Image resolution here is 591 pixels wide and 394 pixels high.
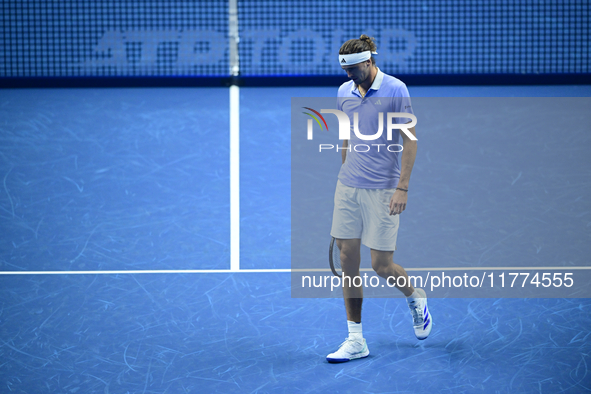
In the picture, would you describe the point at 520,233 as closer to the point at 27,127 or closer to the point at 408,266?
the point at 408,266

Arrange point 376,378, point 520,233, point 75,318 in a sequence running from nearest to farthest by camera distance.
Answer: point 376,378
point 75,318
point 520,233

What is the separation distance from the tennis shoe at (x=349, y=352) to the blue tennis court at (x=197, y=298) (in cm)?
4

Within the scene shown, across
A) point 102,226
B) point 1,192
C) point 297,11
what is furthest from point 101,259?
point 297,11

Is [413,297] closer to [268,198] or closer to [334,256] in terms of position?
[334,256]

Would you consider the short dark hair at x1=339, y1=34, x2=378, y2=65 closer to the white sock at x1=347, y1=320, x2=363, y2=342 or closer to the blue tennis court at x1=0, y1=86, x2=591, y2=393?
the white sock at x1=347, y1=320, x2=363, y2=342

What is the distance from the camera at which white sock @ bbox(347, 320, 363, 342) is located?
3531 millimetres

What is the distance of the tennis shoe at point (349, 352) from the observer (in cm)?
349

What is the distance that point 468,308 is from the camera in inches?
162

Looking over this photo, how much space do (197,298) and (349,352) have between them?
1213 millimetres

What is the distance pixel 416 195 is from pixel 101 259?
2.73 metres

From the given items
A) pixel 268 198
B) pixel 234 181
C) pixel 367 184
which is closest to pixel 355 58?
pixel 367 184

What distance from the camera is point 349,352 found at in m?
3.50

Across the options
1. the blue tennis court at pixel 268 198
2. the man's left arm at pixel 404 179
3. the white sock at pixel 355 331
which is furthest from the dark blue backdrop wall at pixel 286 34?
the white sock at pixel 355 331

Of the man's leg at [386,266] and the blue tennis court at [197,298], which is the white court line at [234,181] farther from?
the man's leg at [386,266]
